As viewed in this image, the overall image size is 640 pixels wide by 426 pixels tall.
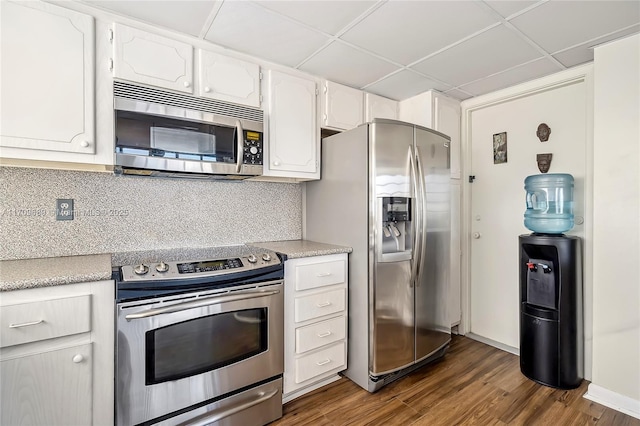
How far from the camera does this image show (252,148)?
204 cm

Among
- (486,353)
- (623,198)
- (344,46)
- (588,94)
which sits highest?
(344,46)

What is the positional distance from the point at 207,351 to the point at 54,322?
27.3 inches

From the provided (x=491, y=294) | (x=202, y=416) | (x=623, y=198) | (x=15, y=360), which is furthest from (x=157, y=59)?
(x=491, y=294)

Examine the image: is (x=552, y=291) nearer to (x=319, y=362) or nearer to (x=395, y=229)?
(x=395, y=229)

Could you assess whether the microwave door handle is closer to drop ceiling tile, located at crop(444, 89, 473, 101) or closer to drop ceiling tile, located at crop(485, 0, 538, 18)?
drop ceiling tile, located at crop(485, 0, 538, 18)

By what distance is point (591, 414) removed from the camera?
1.88 m

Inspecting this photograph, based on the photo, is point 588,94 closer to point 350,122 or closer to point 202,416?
point 350,122

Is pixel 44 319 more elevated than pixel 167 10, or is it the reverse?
pixel 167 10

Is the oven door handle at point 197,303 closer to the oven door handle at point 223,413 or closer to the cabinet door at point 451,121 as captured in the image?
the oven door handle at point 223,413

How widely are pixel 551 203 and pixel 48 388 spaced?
10.8 feet

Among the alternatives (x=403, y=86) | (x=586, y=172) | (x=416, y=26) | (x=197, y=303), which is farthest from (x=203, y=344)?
(x=586, y=172)

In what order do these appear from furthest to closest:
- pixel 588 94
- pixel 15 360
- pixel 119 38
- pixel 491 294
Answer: pixel 491 294 < pixel 588 94 < pixel 119 38 < pixel 15 360

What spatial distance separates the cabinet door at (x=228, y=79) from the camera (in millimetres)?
1929

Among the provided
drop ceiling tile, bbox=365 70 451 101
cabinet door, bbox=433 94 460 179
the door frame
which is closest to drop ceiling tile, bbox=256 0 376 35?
drop ceiling tile, bbox=365 70 451 101
